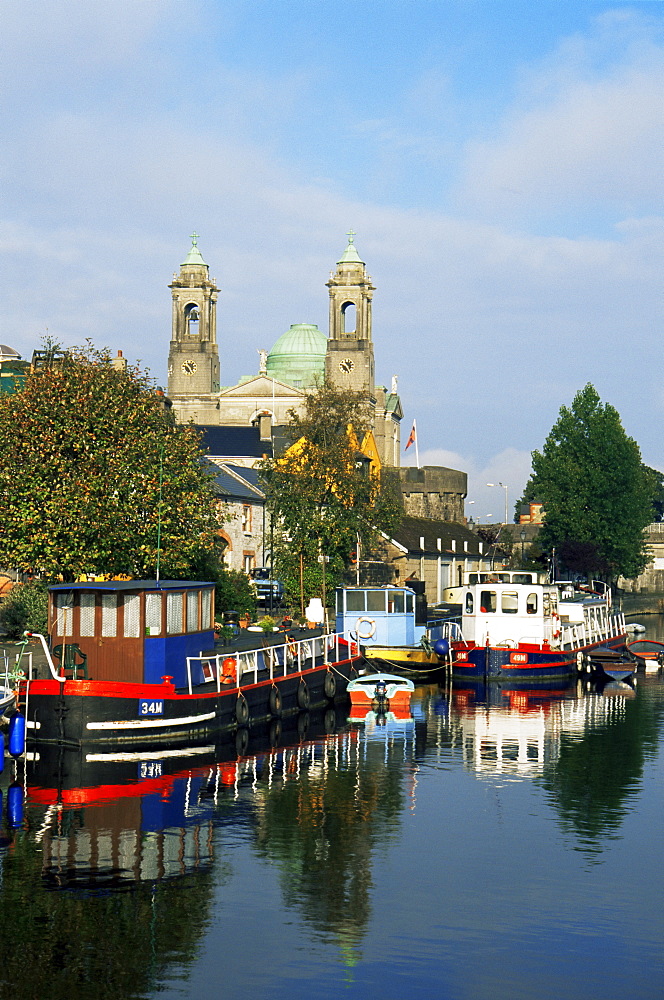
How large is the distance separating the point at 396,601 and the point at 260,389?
383 feet

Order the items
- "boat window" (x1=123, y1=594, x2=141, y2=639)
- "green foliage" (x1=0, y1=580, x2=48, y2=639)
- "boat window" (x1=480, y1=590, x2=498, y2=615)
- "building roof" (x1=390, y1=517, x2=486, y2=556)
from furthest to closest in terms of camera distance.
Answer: "building roof" (x1=390, y1=517, x2=486, y2=556) < "boat window" (x1=480, y1=590, x2=498, y2=615) < "green foliage" (x1=0, y1=580, x2=48, y2=639) < "boat window" (x1=123, y1=594, x2=141, y2=639)

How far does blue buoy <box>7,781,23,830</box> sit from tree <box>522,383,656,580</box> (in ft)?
303

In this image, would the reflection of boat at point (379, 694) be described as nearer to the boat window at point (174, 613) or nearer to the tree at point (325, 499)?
the boat window at point (174, 613)

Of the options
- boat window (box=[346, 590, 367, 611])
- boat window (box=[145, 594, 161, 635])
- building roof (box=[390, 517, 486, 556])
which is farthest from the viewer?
building roof (box=[390, 517, 486, 556])

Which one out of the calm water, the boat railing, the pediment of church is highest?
the pediment of church

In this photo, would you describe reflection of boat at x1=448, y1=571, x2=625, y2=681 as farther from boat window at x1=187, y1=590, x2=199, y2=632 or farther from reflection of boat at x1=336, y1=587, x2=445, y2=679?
boat window at x1=187, y1=590, x2=199, y2=632

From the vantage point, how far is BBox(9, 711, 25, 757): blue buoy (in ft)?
104

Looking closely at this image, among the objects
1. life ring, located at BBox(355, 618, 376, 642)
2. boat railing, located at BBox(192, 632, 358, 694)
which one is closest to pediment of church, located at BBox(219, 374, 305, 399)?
life ring, located at BBox(355, 618, 376, 642)

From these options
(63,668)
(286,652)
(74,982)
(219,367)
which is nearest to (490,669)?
(286,652)

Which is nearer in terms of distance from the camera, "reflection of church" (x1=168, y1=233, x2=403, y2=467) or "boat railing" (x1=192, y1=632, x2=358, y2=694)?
"boat railing" (x1=192, y1=632, x2=358, y2=694)

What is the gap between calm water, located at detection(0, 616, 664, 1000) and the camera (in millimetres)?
18438

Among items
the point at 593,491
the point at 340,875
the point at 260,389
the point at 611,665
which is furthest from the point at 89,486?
the point at 260,389

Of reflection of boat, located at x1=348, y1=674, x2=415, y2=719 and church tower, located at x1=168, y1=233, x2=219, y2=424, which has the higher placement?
church tower, located at x1=168, y1=233, x2=219, y2=424

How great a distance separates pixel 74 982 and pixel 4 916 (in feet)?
10.6
